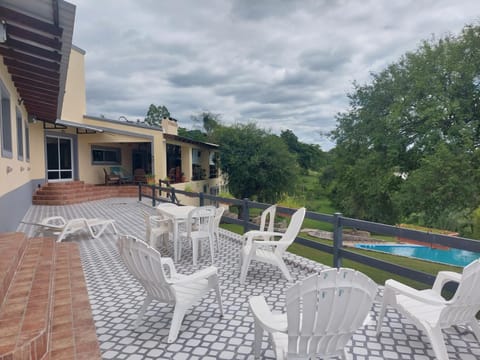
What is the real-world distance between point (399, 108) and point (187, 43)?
9.54 metres

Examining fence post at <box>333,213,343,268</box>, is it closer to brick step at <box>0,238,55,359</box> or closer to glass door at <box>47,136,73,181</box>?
brick step at <box>0,238,55,359</box>

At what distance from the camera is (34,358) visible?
81.3 inches

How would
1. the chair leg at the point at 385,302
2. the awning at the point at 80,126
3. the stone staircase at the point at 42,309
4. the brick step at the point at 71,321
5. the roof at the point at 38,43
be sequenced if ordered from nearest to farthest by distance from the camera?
the stone staircase at the point at 42,309
the brick step at the point at 71,321
the chair leg at the point at 385,302
the roof at the point at 38,43
the awning at the point at 80,126

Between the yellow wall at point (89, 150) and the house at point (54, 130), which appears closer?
the house at point (54, 130)

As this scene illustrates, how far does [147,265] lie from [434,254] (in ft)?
56.5

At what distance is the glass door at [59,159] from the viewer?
15.0 meters

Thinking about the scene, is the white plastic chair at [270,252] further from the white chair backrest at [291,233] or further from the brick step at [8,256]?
the brick step at [8,256]

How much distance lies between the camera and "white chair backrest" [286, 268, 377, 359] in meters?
1.89

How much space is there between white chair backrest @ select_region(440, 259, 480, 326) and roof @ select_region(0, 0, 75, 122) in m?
4.70

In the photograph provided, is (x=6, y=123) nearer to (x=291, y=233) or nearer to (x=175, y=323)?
(x=175, y=323)

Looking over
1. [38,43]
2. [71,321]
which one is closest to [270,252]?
[71,321]

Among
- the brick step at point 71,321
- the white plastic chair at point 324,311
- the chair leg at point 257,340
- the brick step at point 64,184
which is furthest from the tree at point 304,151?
the white plastic chair at point 324,311

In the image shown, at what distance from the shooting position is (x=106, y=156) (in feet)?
61.0

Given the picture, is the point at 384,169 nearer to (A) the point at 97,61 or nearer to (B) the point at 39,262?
(B) the point at 39,262
